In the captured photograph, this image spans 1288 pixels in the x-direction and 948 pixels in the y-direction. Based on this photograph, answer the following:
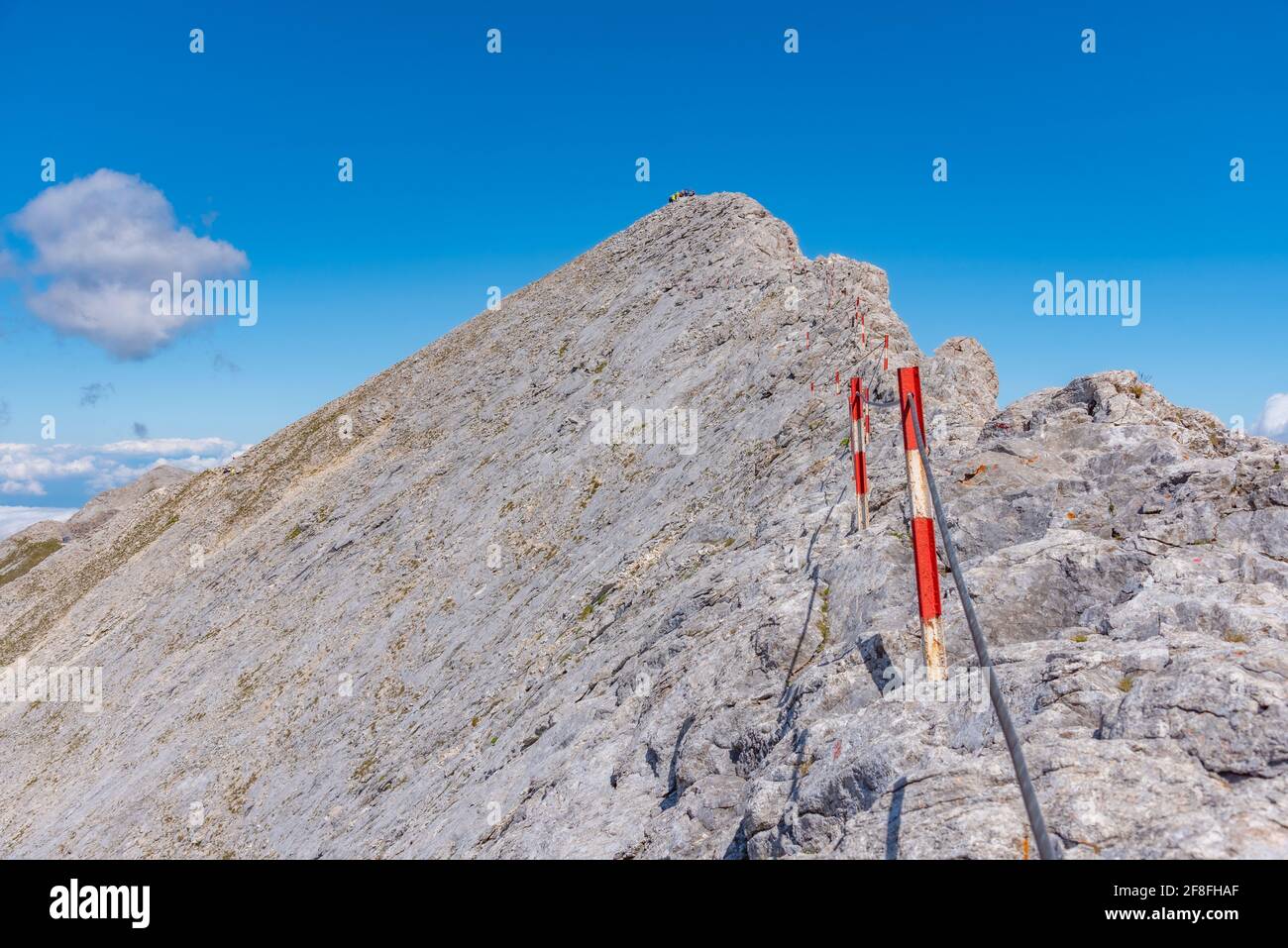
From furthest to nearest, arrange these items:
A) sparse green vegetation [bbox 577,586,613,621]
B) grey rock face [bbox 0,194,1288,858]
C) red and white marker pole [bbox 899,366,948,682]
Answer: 1. sparse green vegetation [bbox 577,586,613,621]
2. red and white marker pole [bbox 899,366,948,682]
3. grey rock face [bbox 0,194,1288,858]

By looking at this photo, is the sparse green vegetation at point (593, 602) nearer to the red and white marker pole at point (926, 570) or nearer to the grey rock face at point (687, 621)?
the grey rock face at point (687, 621)

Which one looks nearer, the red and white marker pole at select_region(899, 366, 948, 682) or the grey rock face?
the grey rock face

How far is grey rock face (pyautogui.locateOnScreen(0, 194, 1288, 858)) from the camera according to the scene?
8148 mm

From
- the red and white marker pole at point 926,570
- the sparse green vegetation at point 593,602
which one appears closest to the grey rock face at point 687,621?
the sparse green vegetation at point 593,602

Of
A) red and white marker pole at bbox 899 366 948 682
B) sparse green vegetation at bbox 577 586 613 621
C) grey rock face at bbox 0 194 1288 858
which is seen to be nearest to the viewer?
grey rock face at bbox 0 194 1288 858

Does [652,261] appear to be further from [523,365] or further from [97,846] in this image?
[97,846]

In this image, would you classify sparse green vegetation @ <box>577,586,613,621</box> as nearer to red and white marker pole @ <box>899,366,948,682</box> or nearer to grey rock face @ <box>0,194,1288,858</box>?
grey rock face @ <box>0,194,1288,858</box>

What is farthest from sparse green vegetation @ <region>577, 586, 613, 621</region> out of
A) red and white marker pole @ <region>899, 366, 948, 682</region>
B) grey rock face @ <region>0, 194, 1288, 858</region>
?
red and white marker pole @ <region>899, 366, 948, 682</region>

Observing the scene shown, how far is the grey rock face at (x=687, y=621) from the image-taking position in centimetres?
815

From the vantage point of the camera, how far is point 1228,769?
6.73 m

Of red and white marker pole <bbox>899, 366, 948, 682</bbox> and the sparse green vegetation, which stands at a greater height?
red and white marker pole <bbox>899, 366, 948, 682</bbox>
